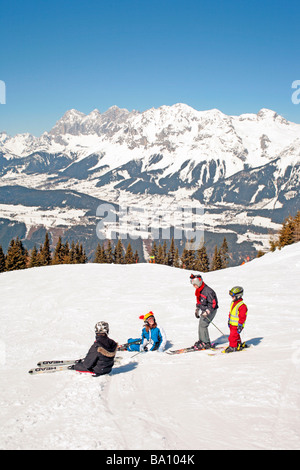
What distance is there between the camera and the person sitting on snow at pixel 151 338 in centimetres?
1248

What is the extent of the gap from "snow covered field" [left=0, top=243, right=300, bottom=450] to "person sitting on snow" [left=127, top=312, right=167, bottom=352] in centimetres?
47

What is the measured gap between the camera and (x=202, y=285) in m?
12.0

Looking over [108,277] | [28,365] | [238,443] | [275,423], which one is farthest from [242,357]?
[108,277]

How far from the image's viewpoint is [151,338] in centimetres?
1252

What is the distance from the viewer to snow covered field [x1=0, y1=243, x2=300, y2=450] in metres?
5.61

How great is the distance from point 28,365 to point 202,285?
6333 millimetres

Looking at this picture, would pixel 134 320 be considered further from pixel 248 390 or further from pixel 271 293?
pixel 248 390

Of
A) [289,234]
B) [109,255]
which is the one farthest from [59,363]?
[109,255]

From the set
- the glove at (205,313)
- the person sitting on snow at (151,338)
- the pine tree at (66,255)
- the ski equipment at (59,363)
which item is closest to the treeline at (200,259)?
the pine tree at (66,255)

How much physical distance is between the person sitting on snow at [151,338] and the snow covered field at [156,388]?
0.47 metres

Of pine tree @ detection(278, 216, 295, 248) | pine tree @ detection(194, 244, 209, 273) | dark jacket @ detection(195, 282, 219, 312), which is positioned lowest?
pine tree @ detection(194, 244, 209, 273)

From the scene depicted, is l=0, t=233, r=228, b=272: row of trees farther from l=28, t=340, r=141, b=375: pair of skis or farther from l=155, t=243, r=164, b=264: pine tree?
l=28, t=340, r=141, b=375: pair of skis

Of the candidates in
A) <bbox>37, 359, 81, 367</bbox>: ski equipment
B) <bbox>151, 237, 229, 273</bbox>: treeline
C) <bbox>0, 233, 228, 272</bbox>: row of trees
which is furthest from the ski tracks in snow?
<bbox>151, 237, 229, 273</bbox>: treeline

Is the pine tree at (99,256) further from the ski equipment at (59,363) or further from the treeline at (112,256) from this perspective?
the ski equipment at (59,363)
